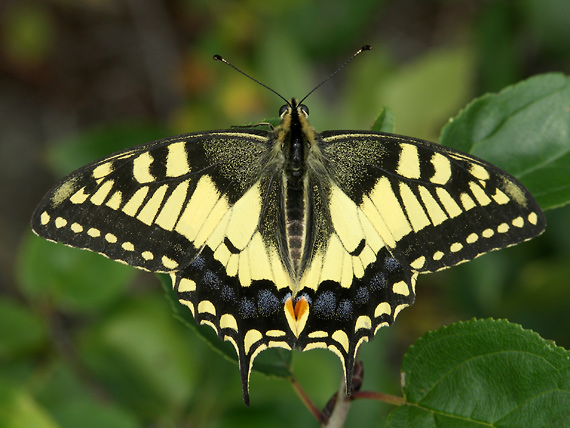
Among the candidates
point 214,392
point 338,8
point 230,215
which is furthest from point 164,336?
point 338,8

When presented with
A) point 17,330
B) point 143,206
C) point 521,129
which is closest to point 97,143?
point 17,330

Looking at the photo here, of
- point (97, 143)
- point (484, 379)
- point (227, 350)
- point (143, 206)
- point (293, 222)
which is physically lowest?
point (484, 379)

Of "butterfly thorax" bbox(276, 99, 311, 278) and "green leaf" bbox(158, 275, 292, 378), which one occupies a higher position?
"butterfly thorax" bbox(276, 99, 311, 278)

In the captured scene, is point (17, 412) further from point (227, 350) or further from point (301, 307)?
point (301, 307)

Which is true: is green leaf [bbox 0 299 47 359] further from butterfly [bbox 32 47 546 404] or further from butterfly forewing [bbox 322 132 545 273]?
butterfly forewing [bbox 322 132 545 273]

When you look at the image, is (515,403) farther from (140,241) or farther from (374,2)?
(374,2)

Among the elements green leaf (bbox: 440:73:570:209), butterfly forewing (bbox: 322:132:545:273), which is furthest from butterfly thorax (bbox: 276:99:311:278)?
green leaf (bbox: 440:73:570:209)
